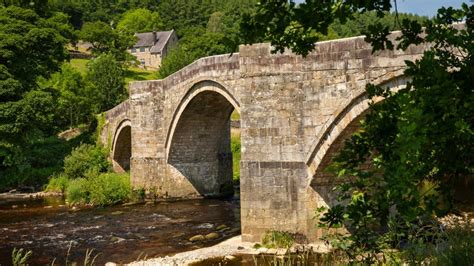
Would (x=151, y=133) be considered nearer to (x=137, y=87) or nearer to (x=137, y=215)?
(x=137, y=87)

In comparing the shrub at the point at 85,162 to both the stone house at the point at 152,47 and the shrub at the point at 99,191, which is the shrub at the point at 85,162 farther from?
the stone house at the point at 152,47

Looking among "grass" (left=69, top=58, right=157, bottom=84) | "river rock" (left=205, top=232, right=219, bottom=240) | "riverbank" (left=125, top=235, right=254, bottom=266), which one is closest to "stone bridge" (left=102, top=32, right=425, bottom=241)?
"riverbank" (left=125, top=235, right=254, bottom=266)

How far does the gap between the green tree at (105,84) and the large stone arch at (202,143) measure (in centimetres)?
1796

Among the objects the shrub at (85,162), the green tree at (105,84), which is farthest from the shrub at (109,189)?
the green tree at (105,84)

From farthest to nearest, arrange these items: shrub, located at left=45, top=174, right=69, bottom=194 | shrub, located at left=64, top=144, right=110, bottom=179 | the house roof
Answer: the house roof → shrub, located at left=64, top=144, right=110, bottom=179 → shrub, located at left=45, top=174, right=69, bottom=194

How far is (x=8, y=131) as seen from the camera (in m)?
25.0

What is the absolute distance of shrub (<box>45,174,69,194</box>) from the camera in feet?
86.0

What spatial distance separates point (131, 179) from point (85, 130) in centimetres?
1061

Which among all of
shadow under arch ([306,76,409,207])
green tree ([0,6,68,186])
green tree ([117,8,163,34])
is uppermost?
green tree ([117,8,163,34])

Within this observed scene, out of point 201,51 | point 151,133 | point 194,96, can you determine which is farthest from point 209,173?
point 201,51

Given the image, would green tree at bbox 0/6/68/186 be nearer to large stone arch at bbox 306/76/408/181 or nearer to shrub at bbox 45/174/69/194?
shrub at bbox 45/174/69/194

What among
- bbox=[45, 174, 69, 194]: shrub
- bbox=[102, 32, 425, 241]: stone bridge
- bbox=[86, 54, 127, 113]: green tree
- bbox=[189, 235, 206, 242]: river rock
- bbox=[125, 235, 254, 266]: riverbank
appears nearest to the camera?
bbox=[102, 32, 425, 241]: stone bridge

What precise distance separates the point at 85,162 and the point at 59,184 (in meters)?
1.76

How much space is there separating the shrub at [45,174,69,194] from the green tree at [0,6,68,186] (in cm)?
175
